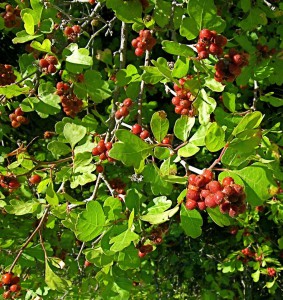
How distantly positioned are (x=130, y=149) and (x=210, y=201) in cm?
27

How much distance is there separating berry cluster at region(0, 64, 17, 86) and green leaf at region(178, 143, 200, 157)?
91 cm

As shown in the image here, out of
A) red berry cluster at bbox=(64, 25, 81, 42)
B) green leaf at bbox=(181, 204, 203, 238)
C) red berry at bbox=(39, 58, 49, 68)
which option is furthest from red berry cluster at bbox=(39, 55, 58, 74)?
green leaf at bbox=(181, 204, 203, 238)

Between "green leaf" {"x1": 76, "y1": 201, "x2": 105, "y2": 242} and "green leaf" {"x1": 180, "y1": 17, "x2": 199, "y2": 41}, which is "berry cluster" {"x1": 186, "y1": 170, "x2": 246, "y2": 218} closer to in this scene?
"green leaf" {"x1": 76, "y1": 201, "x2": 105, "y2": 242}

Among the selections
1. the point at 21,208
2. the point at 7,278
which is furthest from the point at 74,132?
the point at 7,278

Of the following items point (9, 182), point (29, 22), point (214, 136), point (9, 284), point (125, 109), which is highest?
Result: point (29, 22)

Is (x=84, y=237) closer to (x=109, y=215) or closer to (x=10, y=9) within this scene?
(x=109, y=215)

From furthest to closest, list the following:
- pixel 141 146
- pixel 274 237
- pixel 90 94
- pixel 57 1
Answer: pixel 274 237 < pixel 57 1 < pixel 90 94 < pixel 141 146

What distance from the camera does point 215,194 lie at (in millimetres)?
998

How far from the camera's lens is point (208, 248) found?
155 inches

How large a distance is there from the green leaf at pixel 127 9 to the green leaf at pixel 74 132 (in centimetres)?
41

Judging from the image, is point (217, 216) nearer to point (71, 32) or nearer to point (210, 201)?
point (210, 201)

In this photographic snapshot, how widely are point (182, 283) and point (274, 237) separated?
1060 mm

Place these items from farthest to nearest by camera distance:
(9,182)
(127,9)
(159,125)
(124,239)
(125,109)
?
1. (9,182)
2. (125,109)
3. (127,9)
4. (159,125)
5. (124,239)

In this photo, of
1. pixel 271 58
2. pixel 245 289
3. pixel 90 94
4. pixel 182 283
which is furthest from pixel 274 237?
pixel 90 94
